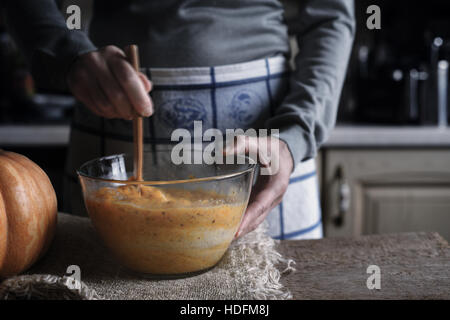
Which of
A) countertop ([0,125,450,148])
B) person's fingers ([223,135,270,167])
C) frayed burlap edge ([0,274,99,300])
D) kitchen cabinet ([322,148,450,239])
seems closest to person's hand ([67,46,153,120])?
person's fingers ([223,135,270,167])

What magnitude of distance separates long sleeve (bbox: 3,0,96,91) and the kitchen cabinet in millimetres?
899

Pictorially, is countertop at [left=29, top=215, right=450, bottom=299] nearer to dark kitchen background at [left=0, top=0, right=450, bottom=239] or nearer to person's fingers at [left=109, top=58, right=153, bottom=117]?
person's fingers at [left=109, top=58, right=153, bottom=117]

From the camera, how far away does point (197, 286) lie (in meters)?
0.47

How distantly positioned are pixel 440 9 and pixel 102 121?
1.55 metres

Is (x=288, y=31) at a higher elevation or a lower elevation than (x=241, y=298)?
higher

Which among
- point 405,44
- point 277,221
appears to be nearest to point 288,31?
point 277,221

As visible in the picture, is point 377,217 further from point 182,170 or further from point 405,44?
point 182,170

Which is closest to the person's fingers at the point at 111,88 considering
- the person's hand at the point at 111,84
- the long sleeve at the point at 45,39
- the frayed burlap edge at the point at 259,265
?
the person's hand at the point at 111,84

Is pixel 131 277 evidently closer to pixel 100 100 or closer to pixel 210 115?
pixel 100 100

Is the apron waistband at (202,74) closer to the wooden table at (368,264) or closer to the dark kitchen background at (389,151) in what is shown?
the wooden table at (368,264)

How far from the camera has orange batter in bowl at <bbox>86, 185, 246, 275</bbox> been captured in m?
0.47

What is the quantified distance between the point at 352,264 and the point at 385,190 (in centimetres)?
101

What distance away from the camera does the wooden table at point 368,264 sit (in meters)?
0.44

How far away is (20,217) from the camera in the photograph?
0.48 m
